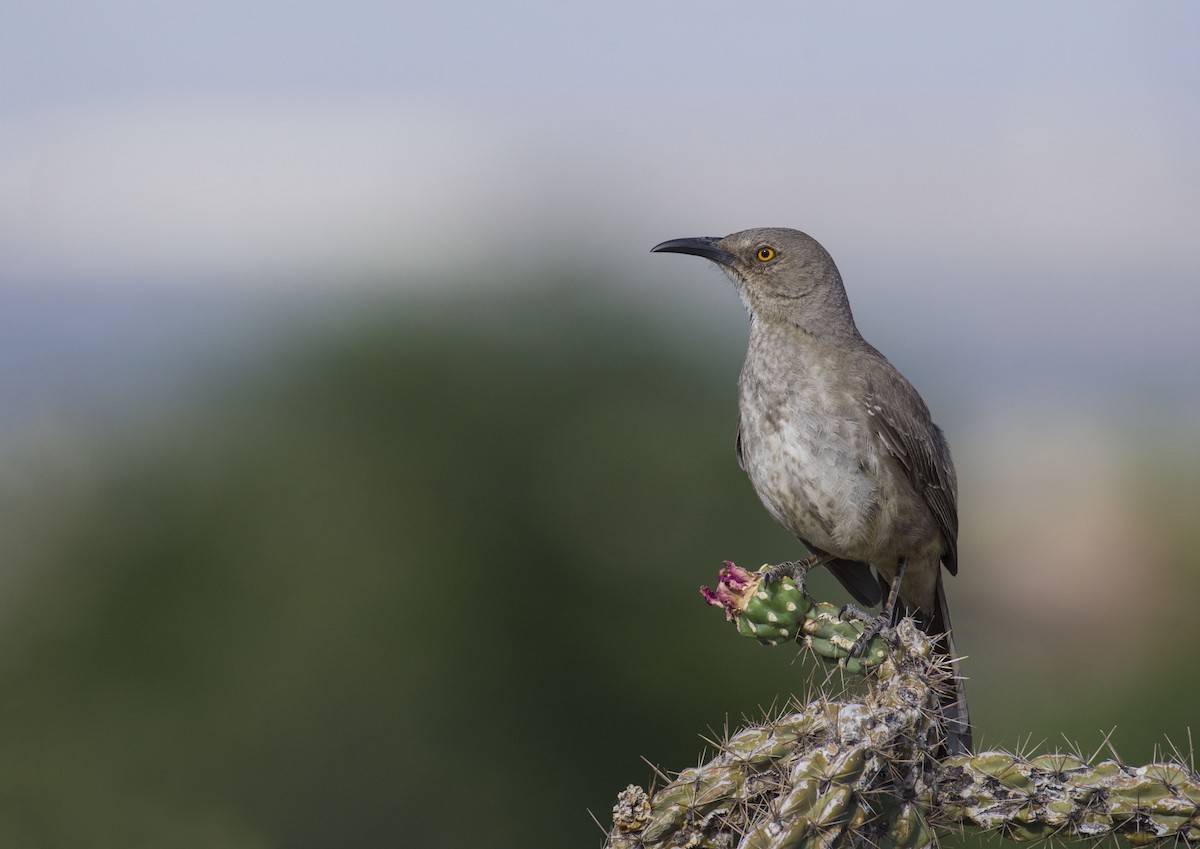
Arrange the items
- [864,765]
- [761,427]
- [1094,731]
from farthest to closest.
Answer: [1094,731] < [761,427] < [864,765]

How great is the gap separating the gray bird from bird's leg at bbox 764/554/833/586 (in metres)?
0.03

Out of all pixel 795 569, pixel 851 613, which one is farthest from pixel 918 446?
pixel 851 613

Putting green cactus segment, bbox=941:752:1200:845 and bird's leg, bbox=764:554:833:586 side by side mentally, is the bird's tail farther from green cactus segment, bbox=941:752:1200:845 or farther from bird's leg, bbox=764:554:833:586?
bird's leg, bbox=764:554:833:586

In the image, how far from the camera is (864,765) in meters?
3.61

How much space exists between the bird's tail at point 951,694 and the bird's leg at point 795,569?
581mm

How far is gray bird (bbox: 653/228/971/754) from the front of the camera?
5395 mm

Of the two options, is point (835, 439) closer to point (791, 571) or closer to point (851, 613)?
point (791, 571)

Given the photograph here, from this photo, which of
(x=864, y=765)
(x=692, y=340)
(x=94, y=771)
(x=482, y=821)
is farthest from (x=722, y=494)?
(x=864, y=765)

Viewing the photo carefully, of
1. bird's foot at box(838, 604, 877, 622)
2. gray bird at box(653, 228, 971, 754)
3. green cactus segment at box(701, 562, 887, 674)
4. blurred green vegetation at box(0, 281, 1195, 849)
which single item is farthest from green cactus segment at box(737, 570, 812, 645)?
blurred green vegetation at box(0, 281, 1195, 849)

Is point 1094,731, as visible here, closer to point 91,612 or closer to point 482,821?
point 482,821

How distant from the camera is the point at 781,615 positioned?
4.32 m

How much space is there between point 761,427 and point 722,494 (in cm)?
1046

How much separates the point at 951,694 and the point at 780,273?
2756 mm

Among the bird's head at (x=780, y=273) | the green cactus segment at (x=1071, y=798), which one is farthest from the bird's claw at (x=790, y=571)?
the bird's head at (x=780, y=273)
